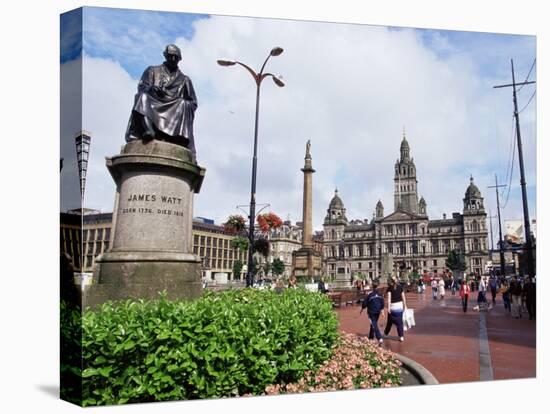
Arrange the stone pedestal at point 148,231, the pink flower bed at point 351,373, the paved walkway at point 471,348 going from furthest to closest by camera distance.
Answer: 1. the paved walkway at point 471,348
2. the stone pedestal at point 148,231
3. the pink flower bed at point 351,373

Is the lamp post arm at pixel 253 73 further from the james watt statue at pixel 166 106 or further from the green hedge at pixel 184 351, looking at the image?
the green hedge at pixel 184 351

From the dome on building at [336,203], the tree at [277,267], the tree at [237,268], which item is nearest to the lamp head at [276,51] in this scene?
the tree at [237,268]

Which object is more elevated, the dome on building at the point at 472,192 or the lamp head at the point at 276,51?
the dome on building at the point at 472,192

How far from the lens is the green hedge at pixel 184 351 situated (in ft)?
19.3

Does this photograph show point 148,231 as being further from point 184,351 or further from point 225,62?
point 225,62

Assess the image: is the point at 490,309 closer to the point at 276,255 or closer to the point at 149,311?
the point at 149,311

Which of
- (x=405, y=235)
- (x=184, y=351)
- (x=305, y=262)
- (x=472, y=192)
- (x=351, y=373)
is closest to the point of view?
(x=184, y=351)

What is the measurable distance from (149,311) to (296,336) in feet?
6.92

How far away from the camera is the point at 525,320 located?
45.7 feet

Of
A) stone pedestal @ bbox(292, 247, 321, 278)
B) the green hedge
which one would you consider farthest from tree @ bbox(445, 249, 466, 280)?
the green hedge

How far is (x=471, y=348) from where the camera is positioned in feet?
35.6

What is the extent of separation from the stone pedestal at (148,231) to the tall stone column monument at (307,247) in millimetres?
27874

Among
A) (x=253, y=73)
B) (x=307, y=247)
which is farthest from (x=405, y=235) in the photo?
(x=253, y=73)

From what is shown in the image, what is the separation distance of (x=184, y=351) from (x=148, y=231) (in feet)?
8.58
